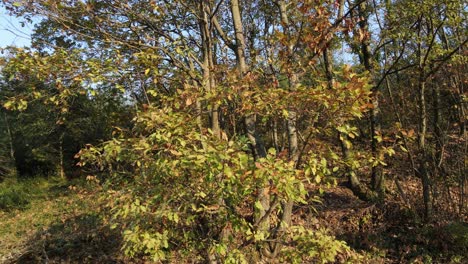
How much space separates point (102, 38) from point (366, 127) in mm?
8136

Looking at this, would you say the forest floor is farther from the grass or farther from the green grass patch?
the green grass patch

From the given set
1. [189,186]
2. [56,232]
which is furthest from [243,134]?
[56,232]

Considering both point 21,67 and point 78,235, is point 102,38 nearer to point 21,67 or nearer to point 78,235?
point 21,67

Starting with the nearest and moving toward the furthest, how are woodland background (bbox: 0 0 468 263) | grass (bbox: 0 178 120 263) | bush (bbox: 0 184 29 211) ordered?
woodland background (bbox: 0 0 468 263), grass (bbox: 0 178 120 263), bush (bbox: 0 184 29 211)

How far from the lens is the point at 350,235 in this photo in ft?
23.3

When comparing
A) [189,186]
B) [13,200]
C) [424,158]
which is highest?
[189,186]

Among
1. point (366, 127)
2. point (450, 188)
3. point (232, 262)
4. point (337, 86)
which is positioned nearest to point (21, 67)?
Result: point (232, 262)

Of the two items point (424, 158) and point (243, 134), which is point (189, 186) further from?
point (424, 158)

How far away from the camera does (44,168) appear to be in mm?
19281

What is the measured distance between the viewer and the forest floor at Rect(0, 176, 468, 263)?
253 inches

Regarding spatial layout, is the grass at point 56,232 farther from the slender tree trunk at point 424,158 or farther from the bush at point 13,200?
the slender tree trunk at point 424,158

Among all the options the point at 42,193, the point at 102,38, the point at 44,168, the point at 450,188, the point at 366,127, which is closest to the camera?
the point at 102,38

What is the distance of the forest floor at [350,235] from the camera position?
6.43 m

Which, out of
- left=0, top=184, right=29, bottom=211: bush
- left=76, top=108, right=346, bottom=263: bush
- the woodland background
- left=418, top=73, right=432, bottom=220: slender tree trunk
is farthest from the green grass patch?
left=418, top=73, right=432, bottom=220: slender tree trunk
